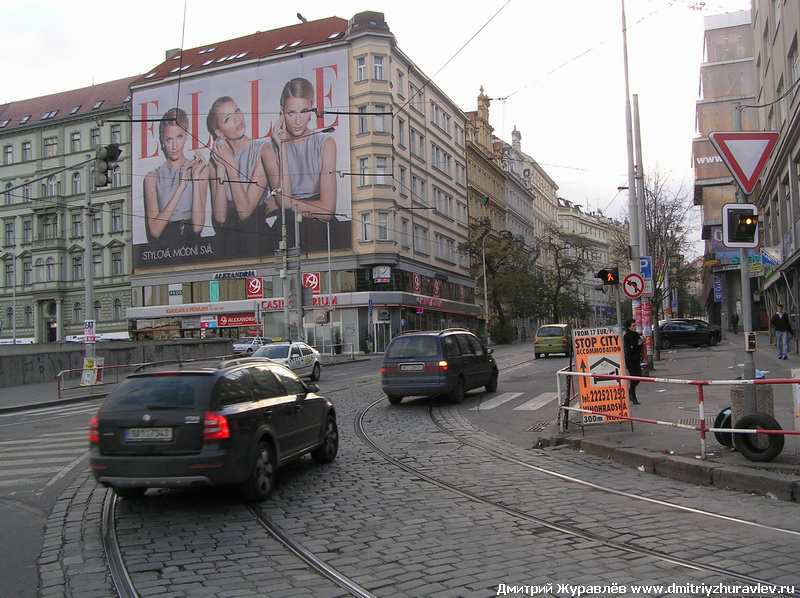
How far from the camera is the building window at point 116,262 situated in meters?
66.4

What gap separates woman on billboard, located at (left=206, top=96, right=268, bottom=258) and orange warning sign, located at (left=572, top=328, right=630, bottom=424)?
4568 centimetres

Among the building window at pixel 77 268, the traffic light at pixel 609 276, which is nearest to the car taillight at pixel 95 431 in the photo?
the traffic light at pixel 609 276

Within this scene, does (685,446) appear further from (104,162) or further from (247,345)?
(247,345)

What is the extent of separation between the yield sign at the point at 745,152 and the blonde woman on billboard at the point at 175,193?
52202 mm

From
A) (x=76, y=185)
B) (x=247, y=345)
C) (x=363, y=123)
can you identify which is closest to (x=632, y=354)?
(x=247, y=345)

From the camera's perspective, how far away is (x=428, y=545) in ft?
18.6

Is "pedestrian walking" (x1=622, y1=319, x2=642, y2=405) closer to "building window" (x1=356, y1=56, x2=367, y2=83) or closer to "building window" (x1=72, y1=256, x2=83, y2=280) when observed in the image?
"building window" (x1=356, y1=56, x2=367, y2=83)

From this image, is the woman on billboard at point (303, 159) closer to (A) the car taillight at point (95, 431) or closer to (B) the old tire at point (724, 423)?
(B) the old tire at point (724, 423)

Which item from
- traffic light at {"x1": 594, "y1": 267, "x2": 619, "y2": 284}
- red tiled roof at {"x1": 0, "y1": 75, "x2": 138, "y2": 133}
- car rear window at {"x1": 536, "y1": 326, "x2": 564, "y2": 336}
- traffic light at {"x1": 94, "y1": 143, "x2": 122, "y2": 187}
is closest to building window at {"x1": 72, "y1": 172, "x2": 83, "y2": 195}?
red tiled roof at {"x1": 0, "y1": 75, "x2": 138, "y2": 133}

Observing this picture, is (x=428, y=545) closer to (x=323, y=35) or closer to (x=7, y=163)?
(x=323, y=35)

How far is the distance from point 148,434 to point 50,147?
2794 inches

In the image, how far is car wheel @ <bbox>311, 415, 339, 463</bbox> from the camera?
30.8 feet

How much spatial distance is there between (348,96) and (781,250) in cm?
3542

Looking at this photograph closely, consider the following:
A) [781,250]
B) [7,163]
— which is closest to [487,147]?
[7,163]
